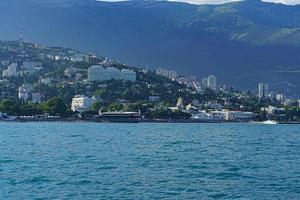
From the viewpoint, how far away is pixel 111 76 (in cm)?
17662

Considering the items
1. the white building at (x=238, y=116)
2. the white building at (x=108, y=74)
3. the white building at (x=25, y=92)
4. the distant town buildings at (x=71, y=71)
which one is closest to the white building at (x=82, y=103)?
the white building at (x=25, y=92)

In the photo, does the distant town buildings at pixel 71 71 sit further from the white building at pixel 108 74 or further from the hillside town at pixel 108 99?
the white building at pixel 108 74

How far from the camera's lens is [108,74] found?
17588 cm

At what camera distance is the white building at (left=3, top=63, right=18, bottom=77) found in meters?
188

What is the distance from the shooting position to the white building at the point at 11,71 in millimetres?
187750

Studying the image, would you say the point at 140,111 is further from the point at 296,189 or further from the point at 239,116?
the point at 296,189

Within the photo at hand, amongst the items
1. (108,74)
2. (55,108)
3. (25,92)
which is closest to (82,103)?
(55,108)

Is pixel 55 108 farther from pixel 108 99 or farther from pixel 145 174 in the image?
pixel 145 174

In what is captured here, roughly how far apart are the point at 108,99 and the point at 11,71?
46442mm

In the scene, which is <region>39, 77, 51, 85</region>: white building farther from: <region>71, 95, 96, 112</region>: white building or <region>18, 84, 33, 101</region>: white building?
<region>71, 95, 96, 112</region>: white building

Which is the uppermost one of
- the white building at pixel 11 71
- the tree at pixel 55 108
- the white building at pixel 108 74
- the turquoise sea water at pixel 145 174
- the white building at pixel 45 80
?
the white building at pixel 11 71

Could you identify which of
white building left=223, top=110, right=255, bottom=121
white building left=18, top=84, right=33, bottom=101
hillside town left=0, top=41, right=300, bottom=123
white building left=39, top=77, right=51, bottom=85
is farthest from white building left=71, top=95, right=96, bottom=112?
white building left=223, top=110, right=255, bottom=121

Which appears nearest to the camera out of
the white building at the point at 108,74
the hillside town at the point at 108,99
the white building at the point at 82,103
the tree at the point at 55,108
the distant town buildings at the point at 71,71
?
the tree at the point at 55,108

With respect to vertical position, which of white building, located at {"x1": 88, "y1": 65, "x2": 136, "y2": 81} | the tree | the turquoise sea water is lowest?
the turquoise sea water
